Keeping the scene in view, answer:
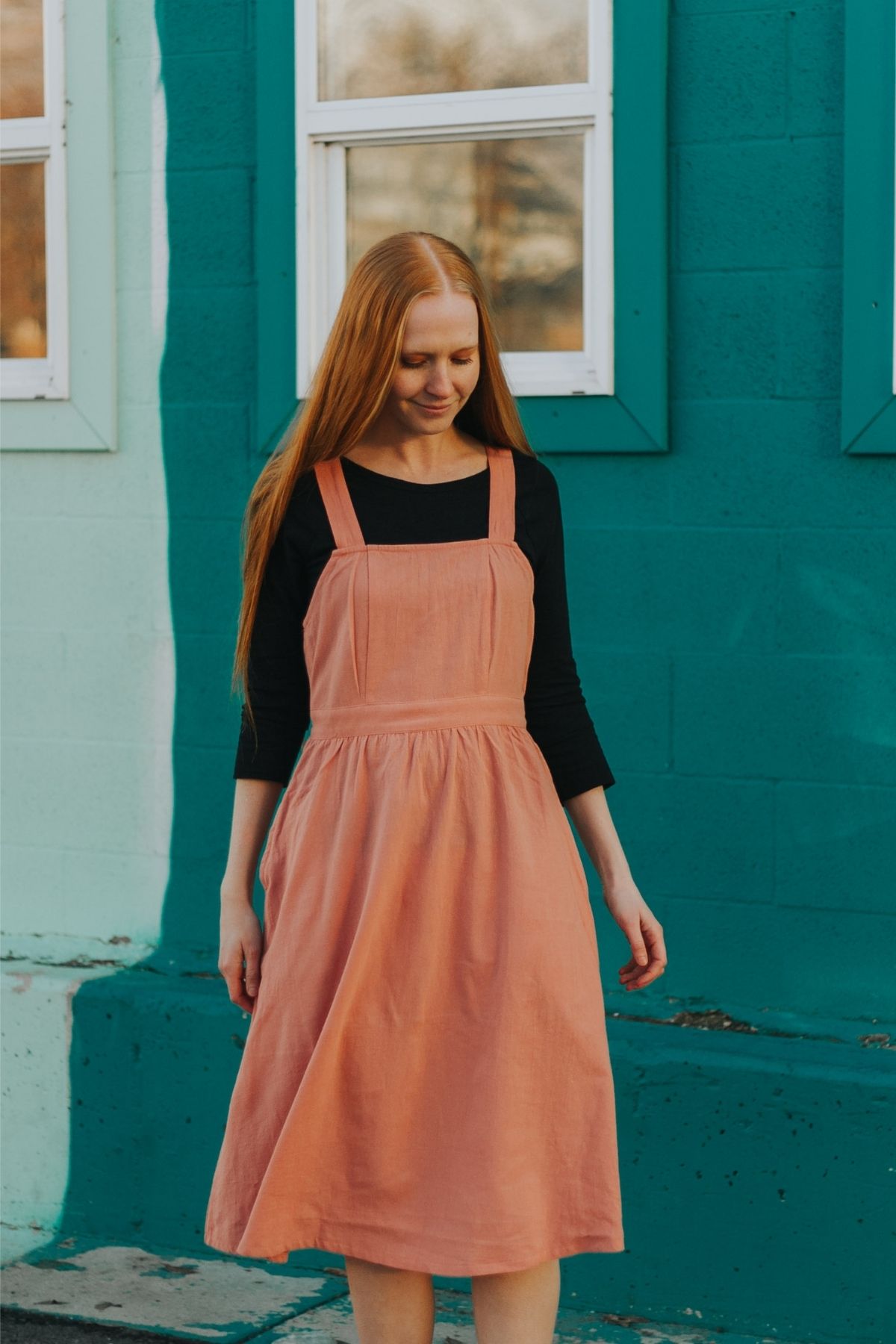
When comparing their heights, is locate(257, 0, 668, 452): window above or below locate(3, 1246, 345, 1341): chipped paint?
above

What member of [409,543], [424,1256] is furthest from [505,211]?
[424,1256]

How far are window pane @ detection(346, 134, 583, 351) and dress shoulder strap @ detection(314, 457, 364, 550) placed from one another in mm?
1311

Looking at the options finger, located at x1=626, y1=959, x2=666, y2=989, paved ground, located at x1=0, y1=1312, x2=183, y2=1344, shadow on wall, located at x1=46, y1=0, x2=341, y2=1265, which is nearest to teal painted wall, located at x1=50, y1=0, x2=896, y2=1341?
shadow on wall, located at x1=46, y1=0, x2=341, y2=1265

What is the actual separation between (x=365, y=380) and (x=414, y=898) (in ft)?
2.65

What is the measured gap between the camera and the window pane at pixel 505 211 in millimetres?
3965

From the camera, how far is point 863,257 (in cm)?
363

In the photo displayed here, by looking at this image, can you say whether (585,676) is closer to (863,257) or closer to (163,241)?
(863,257)

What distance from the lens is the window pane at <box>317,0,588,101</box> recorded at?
12.9 ft

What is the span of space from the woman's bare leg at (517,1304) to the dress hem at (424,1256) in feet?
0.13

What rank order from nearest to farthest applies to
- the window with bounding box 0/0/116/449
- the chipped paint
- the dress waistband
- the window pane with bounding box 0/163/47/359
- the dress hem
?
the dress hem < the dress waistband < the chipped paint < the window with bounding box 0/0/116/449 < the window pane with bounding box 0/163/47/359

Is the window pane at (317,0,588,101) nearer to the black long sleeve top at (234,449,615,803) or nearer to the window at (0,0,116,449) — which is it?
the window at (0,0,116,449)

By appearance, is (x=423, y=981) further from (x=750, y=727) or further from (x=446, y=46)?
(x=446, y=46)

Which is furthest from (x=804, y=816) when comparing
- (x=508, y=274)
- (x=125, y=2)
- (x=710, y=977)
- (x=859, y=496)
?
(x=125, y=2)

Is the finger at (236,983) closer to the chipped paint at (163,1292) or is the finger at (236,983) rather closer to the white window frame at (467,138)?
the chipped paint at (163,1292)
